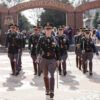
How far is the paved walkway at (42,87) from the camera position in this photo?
11766 millimetres

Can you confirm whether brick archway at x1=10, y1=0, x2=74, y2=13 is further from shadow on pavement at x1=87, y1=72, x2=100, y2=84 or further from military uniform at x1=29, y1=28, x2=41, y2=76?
shadow on pavement at x1=87, y1=72, x2=100, y2=84

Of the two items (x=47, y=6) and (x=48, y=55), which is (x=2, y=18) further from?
(x=48, y=55)

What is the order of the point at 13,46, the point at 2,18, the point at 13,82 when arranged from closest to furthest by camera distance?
the point at 13,82
the point at 13,46
the point at 2,18

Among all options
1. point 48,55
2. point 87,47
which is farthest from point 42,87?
point 87,47

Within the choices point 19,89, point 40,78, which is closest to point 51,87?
point 19,89

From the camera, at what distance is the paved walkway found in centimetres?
1177

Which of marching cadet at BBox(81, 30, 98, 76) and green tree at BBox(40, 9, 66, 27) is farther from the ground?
green tree at BBox(40, 9, 66, 27)

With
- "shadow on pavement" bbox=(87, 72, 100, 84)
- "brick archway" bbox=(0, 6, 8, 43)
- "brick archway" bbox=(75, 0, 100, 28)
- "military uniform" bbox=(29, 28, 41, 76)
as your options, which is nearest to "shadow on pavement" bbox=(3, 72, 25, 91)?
"military uniform" bbox=(29, 28, 41, 76)

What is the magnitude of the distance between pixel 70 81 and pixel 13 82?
2.00 metres

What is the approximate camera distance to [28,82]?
589 inches

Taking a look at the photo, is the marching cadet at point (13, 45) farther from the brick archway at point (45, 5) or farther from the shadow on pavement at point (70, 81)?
the brick archway at point (45, 5)

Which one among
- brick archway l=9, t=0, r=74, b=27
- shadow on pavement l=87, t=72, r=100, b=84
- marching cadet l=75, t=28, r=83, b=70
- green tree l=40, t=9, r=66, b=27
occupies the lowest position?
shadow on pavement l=87, t=72, r=100, b=84

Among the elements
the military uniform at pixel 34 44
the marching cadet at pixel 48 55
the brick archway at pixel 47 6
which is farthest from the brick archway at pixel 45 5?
the marching cadet at pixel 48 55

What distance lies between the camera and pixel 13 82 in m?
15.0
